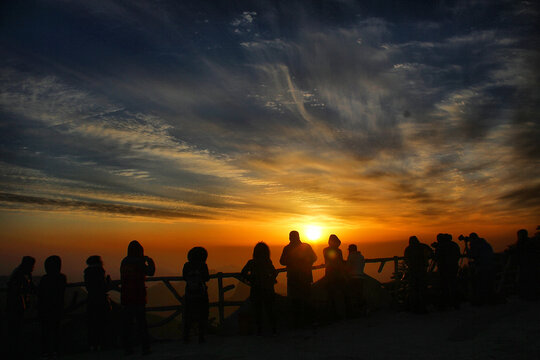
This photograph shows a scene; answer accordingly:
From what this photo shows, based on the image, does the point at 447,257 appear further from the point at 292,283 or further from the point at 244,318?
the point at 244,318

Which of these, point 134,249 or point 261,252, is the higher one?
point 134,249

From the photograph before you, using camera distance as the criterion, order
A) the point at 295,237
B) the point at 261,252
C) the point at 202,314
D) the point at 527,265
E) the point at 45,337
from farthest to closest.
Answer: the point at 527,265 < the point at 295,237 < the point at 261,252 < the point at 202,314 < the point at 45,337

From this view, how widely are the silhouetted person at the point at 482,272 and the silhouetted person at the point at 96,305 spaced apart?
398 inches

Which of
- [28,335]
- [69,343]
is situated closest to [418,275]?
→ [69,343]

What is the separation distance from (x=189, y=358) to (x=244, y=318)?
9.46 ft

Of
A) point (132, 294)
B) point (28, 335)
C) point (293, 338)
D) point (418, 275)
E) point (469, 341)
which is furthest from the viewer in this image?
point (418, 275)

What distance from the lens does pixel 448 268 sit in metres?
10.8

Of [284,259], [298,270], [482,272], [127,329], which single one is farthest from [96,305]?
[482,272]

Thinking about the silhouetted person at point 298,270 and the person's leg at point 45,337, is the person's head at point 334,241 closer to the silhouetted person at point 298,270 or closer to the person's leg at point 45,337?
the silhouetted person at point 298,270

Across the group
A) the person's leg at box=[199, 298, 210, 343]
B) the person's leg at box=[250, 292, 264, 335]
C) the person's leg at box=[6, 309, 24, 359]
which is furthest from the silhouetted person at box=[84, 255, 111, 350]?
the person's leg at box=[250, 292, 264, 335]

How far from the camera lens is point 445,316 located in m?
9.77

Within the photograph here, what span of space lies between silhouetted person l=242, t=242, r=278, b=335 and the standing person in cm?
245

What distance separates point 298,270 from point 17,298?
21.6ft

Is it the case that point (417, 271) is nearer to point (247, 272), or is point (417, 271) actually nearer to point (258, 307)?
point (258, 307)
